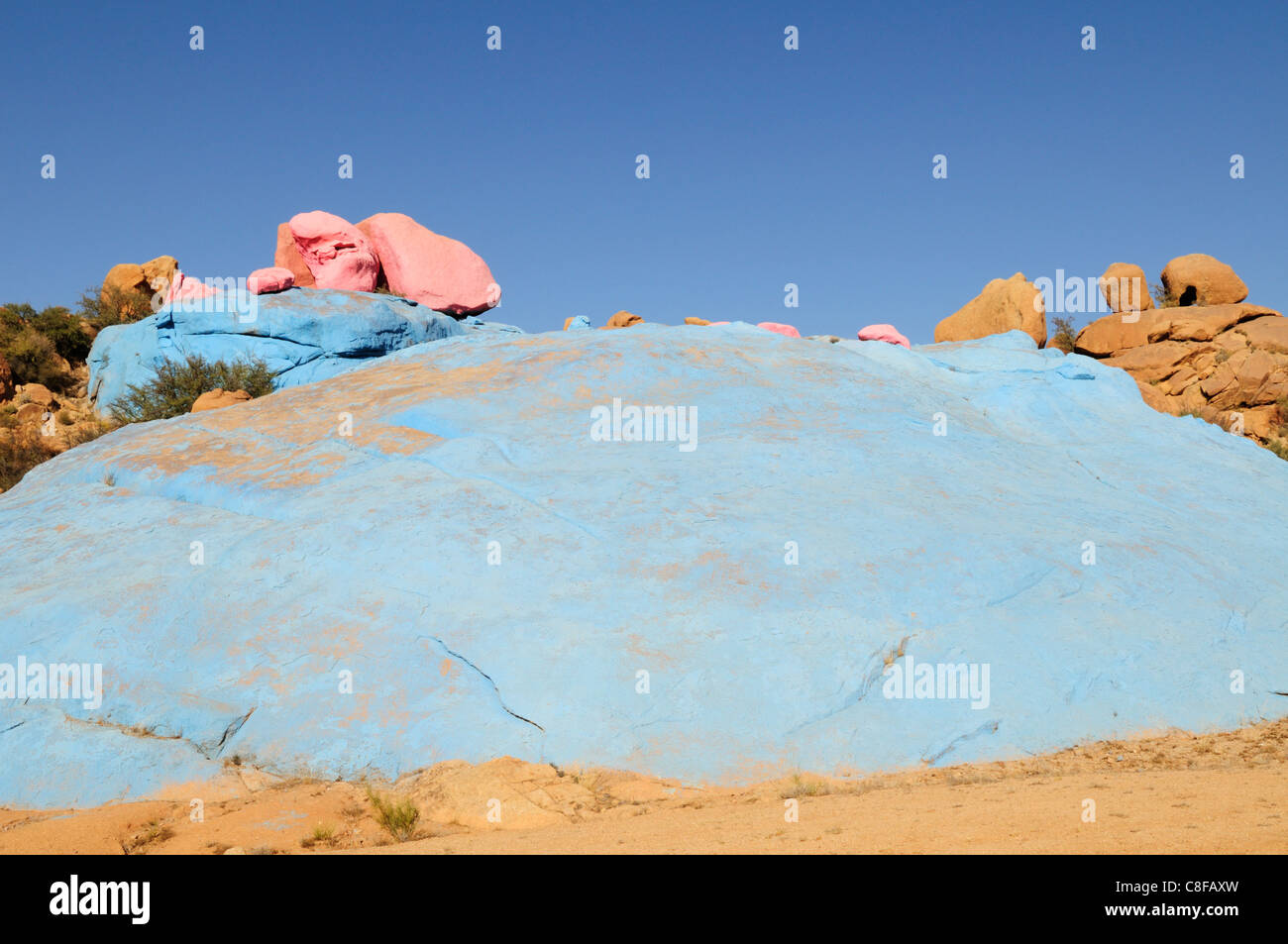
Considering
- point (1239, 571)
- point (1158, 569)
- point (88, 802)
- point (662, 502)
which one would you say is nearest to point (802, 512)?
point (662, 502)

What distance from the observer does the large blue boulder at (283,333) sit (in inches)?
752

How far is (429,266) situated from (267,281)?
7.20 m

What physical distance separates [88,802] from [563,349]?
25.3ft

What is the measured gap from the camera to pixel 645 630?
692cm

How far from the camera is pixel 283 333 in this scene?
19141 mm

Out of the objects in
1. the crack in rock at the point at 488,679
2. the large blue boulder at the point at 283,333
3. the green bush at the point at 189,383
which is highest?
the large blue boulder at the point at 283,333

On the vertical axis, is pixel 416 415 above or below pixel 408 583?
above

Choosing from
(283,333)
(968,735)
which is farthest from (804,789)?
(283,333)

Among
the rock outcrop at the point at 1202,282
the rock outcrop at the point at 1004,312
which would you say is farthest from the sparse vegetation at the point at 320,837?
the rock outcrop at the point at 1202,282

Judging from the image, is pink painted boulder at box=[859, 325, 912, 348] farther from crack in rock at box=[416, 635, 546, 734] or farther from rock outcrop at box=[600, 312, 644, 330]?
crack in rock at box=[416, 635, 546, 734]

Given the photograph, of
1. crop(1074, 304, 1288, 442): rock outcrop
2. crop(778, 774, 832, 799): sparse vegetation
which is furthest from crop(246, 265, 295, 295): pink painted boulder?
crop(1074, 304, 1288, 442): rock outcrop

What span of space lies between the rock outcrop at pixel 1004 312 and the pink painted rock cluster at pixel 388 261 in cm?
1722

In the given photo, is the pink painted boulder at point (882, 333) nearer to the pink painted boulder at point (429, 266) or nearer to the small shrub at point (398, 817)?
the pink painted boulder at point (429, 266)
